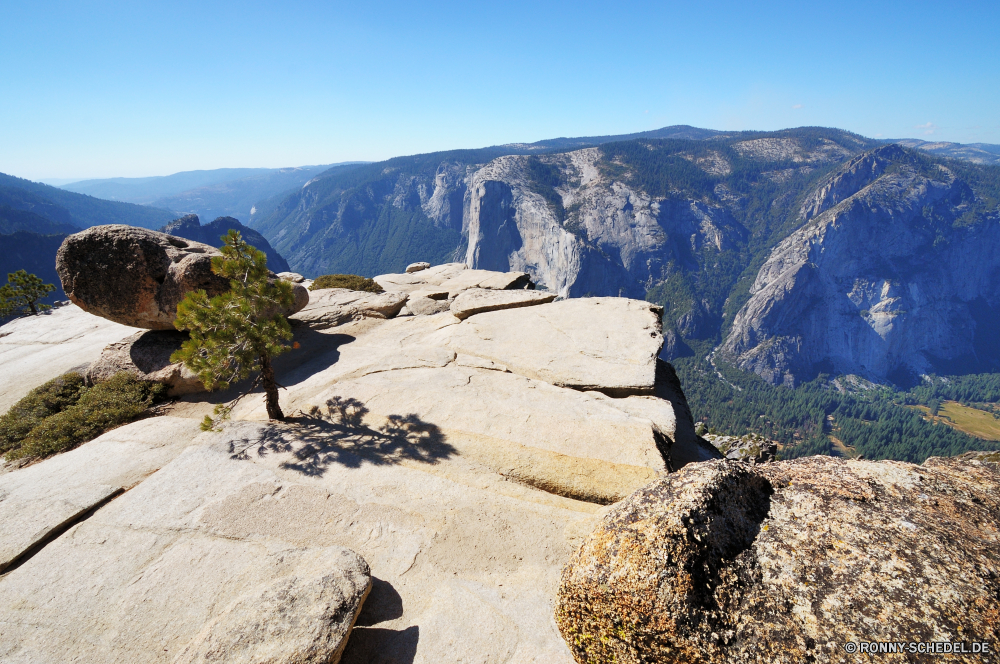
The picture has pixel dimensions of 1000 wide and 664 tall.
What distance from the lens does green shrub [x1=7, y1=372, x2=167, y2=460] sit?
41.0 ft

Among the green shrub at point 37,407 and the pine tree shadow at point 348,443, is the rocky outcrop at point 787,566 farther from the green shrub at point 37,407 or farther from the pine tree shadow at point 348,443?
the green shrub at point 37,407

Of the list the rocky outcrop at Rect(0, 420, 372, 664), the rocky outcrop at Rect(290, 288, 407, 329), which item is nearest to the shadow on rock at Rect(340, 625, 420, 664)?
the rocky outcrop at Rect(0, 420, 372, 664)

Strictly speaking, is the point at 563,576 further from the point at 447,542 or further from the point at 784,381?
the point at 784,381

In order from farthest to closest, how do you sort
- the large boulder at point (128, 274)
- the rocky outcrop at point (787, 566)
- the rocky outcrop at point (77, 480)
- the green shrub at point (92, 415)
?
the large boulder at point (128, 274), the green shrub at point (92, 415), the rocky outcrop at point (77, 480), the rocky outcrop at point (787, 566)

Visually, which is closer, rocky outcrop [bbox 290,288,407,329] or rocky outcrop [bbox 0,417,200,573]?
rocky outcrop [bbox 0,417,200,573]

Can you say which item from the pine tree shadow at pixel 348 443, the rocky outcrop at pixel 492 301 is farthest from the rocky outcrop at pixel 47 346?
the rocky outcrop at pixel 492 301

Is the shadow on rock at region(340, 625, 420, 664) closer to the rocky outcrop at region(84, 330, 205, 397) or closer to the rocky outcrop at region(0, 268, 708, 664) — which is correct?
the rocky outcrop at region(0, 268, 708, 664)

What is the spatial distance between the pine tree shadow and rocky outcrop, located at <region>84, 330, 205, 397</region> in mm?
6760

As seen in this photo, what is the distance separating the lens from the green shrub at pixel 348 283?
1080 inches

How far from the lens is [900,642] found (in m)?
3.95

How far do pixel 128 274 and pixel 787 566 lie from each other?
2310cm

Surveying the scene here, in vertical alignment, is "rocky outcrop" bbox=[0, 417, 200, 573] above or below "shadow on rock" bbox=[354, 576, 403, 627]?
above

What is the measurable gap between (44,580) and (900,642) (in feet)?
43.0

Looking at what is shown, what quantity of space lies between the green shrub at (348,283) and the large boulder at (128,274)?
10760 mm
